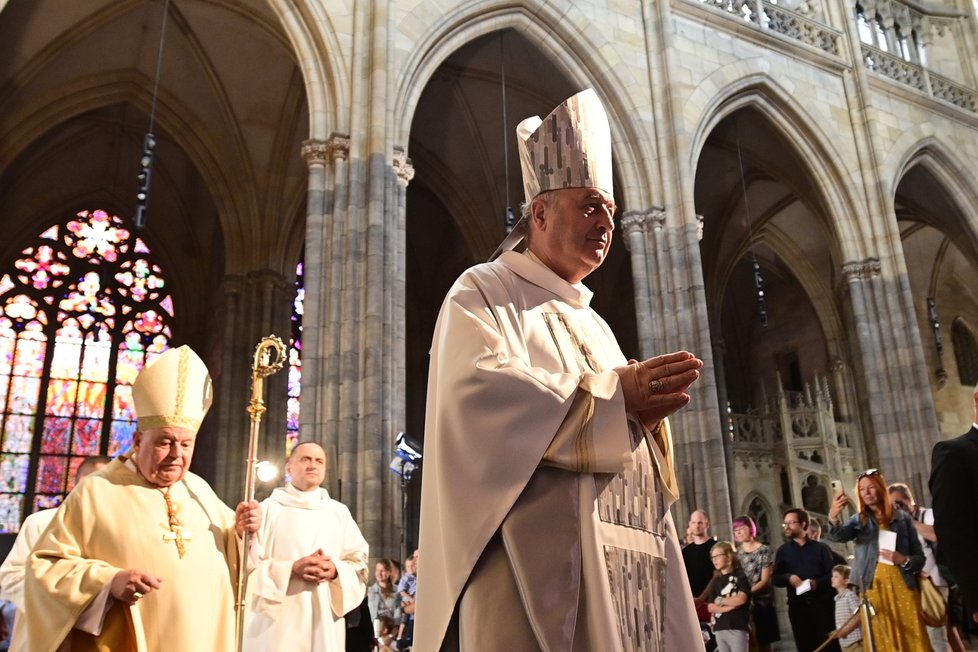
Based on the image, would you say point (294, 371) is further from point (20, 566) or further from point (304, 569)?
point (20, 566)

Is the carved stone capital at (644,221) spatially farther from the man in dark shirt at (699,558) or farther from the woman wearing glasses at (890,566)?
the woman wearing glasses at (890,566)

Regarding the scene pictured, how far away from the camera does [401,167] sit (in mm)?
9891

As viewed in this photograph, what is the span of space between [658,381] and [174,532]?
6.52 feet

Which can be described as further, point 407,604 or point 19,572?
point 407,604

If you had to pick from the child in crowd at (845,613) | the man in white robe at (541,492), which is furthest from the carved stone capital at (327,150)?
the man in white robe at (541,492)

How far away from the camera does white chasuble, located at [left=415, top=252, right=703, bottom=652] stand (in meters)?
1.62

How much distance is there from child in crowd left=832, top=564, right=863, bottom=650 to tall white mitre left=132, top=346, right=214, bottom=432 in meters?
4.36

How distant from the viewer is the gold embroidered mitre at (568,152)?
201 cm

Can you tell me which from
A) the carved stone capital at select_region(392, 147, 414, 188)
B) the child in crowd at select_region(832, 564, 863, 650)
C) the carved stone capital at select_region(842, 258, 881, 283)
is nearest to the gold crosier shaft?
the child in crowd at select_region(832, 564, 863, 650)

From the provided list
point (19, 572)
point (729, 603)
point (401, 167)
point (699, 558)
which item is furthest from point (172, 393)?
point (401, 167)

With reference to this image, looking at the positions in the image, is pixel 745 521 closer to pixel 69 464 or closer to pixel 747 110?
pixel 747 110

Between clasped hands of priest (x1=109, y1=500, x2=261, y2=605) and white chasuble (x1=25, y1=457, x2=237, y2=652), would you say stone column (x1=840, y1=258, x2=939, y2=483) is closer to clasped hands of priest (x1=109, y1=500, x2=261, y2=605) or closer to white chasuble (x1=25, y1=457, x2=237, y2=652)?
white chasuble (x1=25, y1=457, x2=237, y2=652)

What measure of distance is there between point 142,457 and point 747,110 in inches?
497

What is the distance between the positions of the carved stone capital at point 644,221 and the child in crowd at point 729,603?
6.14 m
